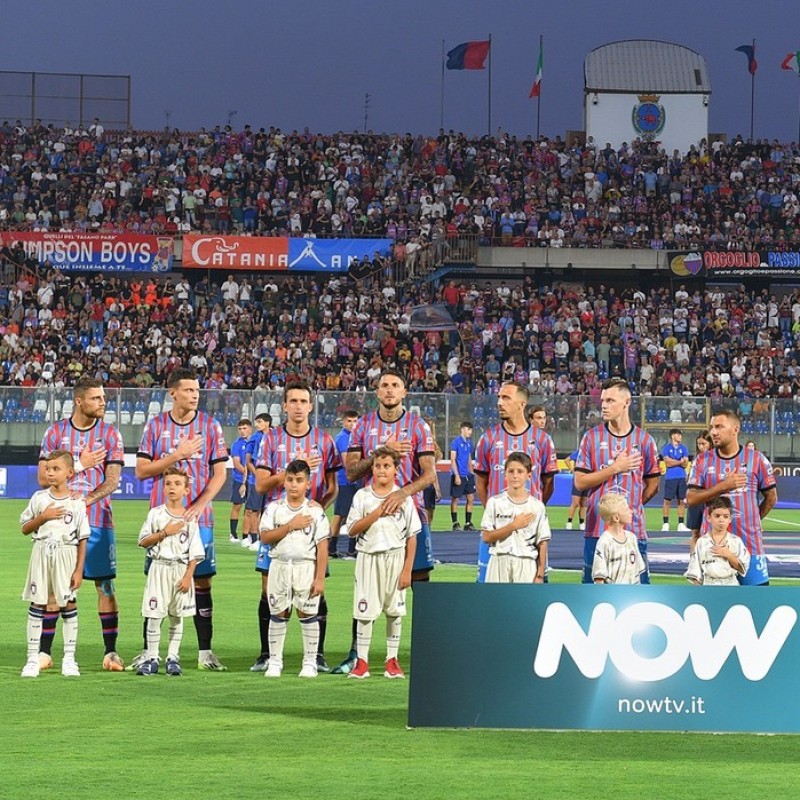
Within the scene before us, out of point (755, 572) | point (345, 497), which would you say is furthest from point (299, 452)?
point (345, 497)

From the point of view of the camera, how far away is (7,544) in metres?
22.2

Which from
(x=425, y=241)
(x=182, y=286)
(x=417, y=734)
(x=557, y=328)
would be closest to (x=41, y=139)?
(x=182, y=286)

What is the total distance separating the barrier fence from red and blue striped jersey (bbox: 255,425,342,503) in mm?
22118

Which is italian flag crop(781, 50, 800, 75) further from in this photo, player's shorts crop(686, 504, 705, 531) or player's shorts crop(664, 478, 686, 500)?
player's shorts crop(686, 504, 705, 531)

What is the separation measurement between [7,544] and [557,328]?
24.1 m

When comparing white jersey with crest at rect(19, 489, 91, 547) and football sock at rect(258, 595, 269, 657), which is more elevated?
white jersey with crest at rect(19, 489, 91, 547)

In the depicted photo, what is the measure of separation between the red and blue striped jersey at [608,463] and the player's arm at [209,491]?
2661 mm

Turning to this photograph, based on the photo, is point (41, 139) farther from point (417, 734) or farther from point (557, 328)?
point (417, 734)

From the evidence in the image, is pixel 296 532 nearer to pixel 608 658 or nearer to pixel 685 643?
pixel 608 658

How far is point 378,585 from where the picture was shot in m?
10.4

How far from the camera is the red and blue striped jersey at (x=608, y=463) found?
430 inches

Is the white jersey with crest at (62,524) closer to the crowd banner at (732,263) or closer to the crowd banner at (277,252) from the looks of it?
the crowd banner at (277,252)

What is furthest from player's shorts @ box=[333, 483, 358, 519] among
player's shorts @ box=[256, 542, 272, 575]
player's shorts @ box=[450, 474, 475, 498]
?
player's shorts @ box=[256, 542, 272, 575]

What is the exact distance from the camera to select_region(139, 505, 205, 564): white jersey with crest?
34.7 ft
